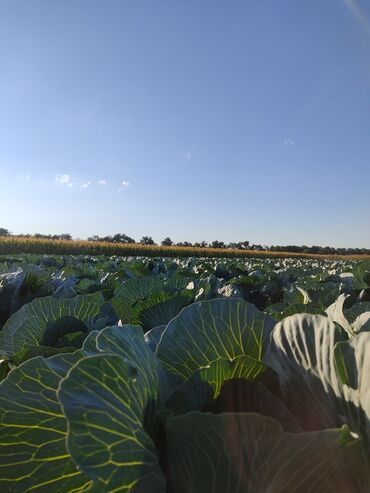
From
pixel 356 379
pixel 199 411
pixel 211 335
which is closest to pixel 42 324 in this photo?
pixel 211 335

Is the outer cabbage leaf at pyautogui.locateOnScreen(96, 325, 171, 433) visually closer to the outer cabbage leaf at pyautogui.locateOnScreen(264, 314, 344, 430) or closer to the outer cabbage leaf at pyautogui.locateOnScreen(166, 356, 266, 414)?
the outer cabbage leaf at pyautogui.locateOnScreen(166, 356, 266, 414)

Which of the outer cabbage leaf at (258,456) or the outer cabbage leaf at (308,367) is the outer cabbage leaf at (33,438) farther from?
the outer cabbage leaf at (308,367)

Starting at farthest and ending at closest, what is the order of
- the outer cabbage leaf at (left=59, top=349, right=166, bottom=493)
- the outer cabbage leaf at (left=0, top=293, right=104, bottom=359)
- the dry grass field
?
the dry grass field, the outer cabbage leaf at (left=0, top=293, right=104, bottom=359), the outer cabbage leaf at (left=59, top=349, right=166, bottom=493)

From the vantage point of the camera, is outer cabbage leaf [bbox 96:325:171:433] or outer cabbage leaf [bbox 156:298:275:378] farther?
outer cabbage leaf [bbox 156:298:275:378]

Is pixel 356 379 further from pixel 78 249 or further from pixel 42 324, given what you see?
pixel 78 249

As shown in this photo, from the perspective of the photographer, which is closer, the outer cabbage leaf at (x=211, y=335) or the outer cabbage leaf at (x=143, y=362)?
the outer cabbage leaf at (x=143, y=362)

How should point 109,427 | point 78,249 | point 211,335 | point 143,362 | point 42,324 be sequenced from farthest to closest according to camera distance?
point 78,249 < point 42,324 < point 211,335 < point 143,362 < point 109,427

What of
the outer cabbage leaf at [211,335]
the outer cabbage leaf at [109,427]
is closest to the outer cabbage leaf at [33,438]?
the outer cabbage leaf at [109,427]

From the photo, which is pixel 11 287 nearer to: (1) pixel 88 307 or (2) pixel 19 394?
(1) pixel 88 307

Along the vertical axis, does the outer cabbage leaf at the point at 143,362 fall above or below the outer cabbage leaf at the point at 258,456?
above

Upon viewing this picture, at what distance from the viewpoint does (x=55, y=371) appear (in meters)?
0.68

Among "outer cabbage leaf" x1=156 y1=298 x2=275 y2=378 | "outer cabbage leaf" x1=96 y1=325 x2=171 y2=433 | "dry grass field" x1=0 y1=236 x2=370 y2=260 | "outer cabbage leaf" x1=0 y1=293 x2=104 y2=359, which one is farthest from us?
"dry grass field" x1=0 y1=236 x2=370 y2=260

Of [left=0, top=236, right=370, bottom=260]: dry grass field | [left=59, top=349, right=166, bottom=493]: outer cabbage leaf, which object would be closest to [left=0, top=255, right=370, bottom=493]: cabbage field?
[left=59, top=349, right=166, bottom=493]: outer cabbage leaf

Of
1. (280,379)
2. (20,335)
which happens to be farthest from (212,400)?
(20,335)
